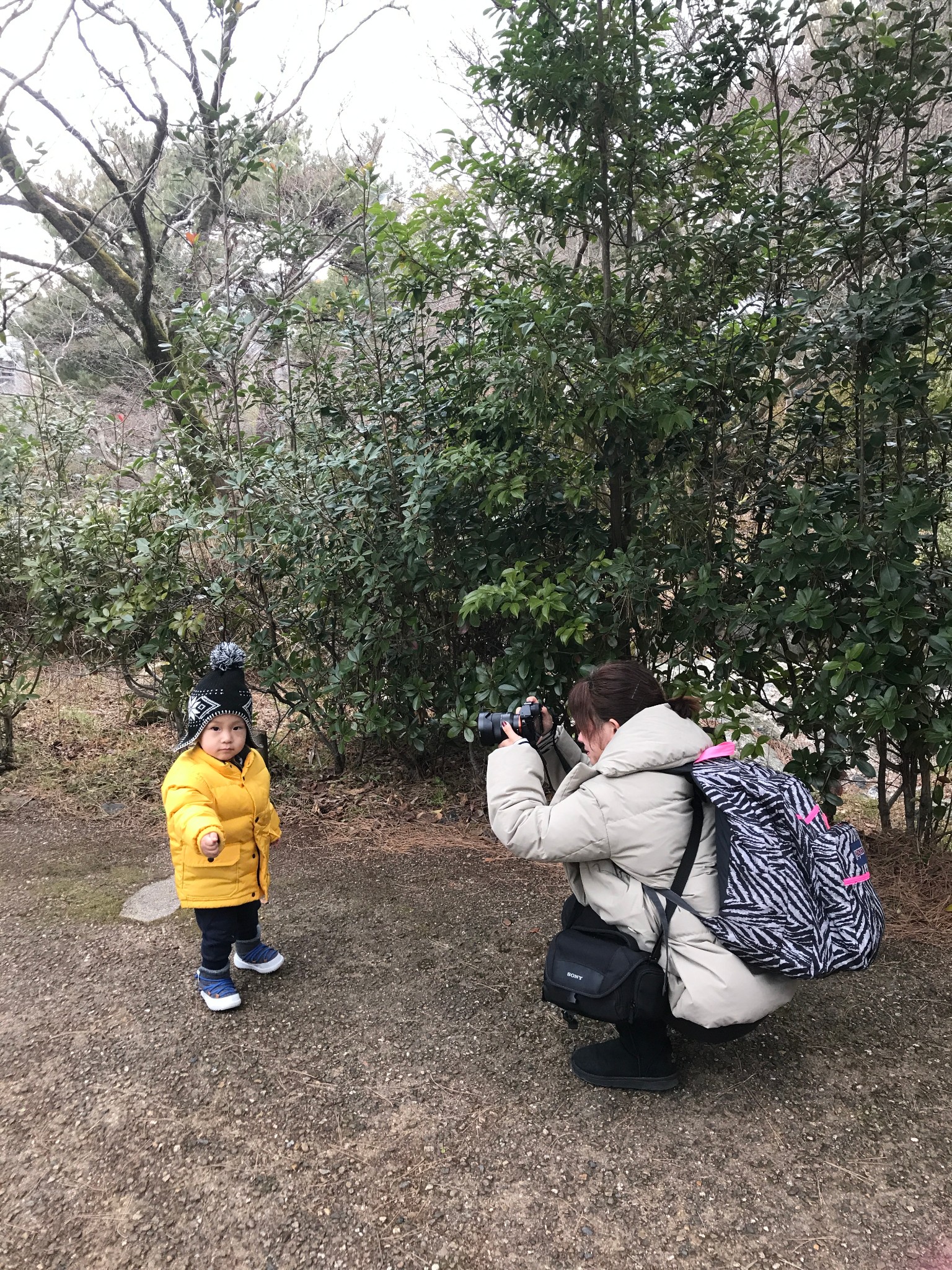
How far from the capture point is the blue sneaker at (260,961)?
2.84 m

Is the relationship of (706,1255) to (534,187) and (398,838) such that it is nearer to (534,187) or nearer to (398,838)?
(398,838)

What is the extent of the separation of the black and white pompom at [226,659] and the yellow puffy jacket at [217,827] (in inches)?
11.3

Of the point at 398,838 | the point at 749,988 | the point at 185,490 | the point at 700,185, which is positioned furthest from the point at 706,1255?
the point at 185,490

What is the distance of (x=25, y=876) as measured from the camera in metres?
3.81

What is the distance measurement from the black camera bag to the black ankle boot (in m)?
0.12

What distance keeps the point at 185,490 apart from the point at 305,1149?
329 cm

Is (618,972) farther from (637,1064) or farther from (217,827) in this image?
(217,827)

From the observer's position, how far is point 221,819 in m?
2.63

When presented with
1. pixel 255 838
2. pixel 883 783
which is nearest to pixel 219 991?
pixel 255 838

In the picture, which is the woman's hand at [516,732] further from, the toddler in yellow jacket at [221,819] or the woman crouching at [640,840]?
the toddler in yellow jacket at [221,819]

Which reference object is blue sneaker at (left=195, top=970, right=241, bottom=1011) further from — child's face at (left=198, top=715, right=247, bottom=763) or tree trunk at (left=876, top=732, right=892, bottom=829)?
tree trunk at (left=876, top=732, right=892, bottom=829)

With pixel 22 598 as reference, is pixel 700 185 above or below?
above

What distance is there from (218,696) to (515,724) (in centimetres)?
103

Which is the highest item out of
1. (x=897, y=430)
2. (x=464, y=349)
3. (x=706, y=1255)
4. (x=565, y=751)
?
(x=464, y=349)
